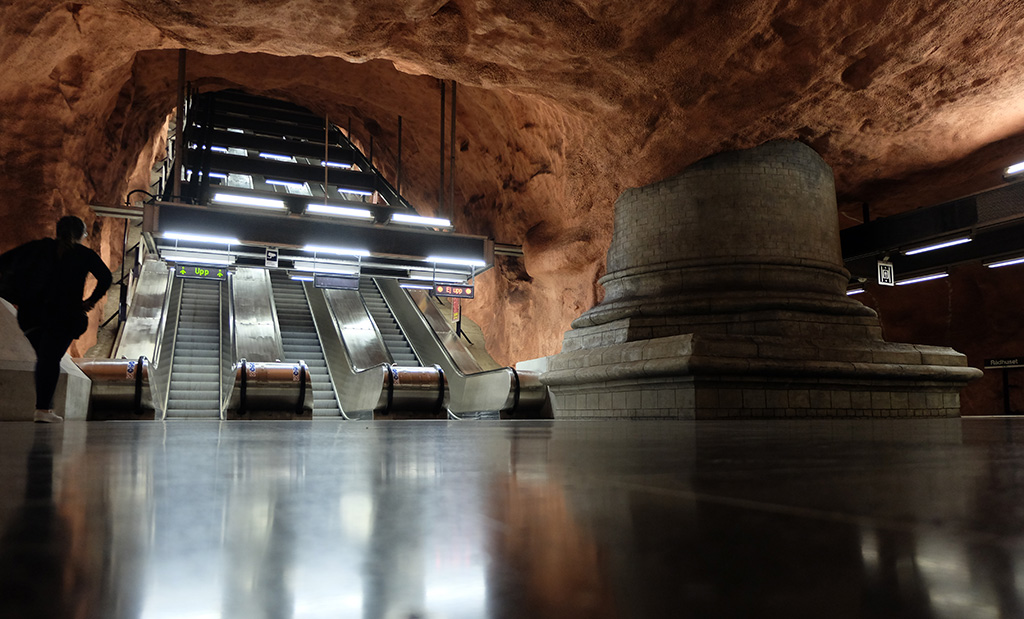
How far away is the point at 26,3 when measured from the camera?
7.62 meters

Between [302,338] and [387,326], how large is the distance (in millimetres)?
1832

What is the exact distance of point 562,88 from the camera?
30.4ft

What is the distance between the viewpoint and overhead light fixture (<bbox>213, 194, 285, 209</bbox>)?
11578 mm

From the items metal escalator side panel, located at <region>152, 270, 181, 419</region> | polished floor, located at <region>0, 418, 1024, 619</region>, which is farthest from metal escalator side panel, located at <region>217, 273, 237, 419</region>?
polished floor, located at <region>0, 418, 1024, 619</region>

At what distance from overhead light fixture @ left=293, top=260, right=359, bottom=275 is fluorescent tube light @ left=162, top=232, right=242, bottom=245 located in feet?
5.41

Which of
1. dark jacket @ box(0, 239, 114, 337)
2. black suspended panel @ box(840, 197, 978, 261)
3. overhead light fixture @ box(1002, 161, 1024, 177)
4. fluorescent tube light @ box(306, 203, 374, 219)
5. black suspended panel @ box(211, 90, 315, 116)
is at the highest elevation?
black suspended panel @ box(211, 90, 315, 116)

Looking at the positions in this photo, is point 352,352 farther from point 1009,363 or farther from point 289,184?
point 1009,363

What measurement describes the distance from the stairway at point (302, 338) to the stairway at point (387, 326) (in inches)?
50.2

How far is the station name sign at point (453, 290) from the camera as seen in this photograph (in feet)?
47.4

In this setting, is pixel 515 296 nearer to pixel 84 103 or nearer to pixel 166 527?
pixel 84 103

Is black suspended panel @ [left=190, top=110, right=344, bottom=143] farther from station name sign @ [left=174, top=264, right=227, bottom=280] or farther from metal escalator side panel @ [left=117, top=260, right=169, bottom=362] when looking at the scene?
station name sign @ [left=174, top=264, right=227, bottom=280]

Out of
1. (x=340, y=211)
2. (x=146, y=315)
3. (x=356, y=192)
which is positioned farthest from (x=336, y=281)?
(x=356, y=192)

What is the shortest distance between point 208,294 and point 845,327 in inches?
490

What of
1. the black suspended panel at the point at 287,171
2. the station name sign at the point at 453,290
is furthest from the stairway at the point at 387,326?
the black suspended panel at the point at 287,171
